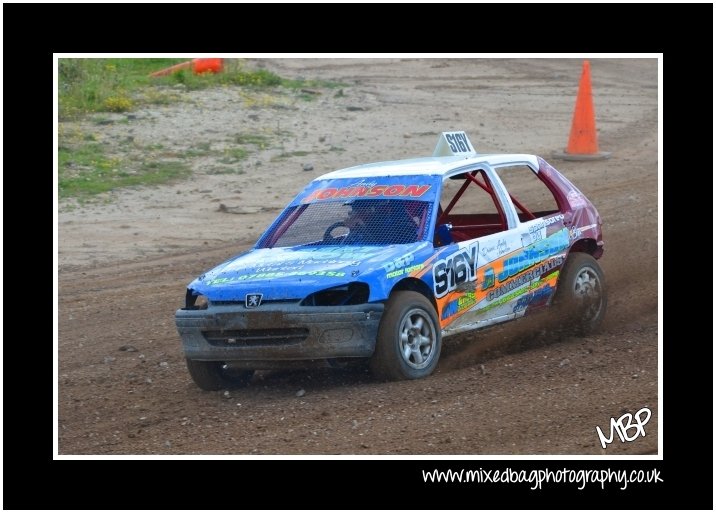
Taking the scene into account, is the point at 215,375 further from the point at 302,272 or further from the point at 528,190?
the point at 528,190

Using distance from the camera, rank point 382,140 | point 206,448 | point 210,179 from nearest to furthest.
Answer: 1. point 206,448
2. point 210,179
3. point 382,140

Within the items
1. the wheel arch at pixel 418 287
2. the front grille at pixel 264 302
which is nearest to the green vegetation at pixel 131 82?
the front grille at pixel 264 302

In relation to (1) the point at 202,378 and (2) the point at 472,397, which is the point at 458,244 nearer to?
(2) the point at 472,397

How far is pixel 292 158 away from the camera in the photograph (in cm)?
1745

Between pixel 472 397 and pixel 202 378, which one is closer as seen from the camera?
pixel 472 397

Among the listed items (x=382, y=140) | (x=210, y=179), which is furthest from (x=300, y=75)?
(x=210, y=179)

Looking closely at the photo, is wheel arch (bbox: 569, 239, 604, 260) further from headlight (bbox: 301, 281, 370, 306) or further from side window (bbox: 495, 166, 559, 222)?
side window (bbox: 495, 166, 559, 222)

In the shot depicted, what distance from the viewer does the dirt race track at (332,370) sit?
7.50 m

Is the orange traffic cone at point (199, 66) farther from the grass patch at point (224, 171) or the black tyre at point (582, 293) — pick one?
the black tyre at point (582, 293)

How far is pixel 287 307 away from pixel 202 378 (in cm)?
97

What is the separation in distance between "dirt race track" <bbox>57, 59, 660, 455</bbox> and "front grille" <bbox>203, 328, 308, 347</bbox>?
1.32 ft

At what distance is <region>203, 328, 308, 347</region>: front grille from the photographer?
806 cm

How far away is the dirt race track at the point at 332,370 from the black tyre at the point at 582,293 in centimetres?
14

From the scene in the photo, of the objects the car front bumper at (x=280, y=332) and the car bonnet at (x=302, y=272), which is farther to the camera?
the car bonnet at (x=302, y=272)
